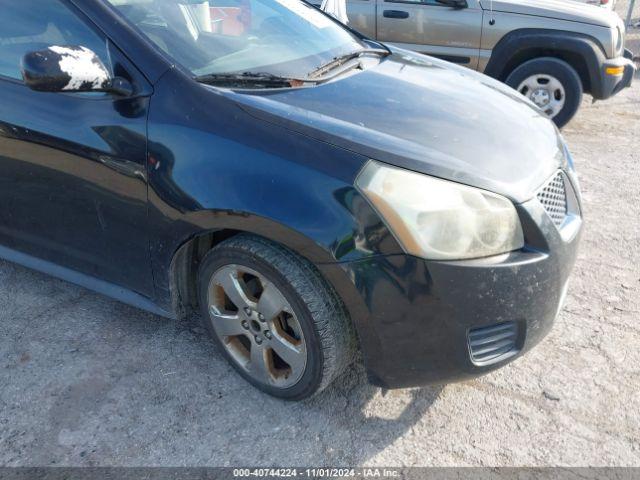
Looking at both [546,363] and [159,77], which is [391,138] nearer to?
[159,77]

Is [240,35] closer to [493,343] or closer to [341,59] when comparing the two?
[341,59]

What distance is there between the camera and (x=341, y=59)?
286cm

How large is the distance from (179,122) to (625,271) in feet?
8.86

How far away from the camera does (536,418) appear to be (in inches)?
93.4

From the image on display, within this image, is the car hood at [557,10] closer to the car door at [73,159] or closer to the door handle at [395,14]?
the door handle at [395,14]

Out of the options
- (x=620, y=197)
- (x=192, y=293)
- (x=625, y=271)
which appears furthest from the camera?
(x=620, y=197)

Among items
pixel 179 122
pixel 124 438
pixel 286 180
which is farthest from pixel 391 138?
pixel 124 438

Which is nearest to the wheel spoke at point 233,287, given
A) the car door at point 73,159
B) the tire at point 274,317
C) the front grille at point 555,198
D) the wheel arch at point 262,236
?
the tire at point 274,317

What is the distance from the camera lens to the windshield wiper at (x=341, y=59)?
263 centimetres

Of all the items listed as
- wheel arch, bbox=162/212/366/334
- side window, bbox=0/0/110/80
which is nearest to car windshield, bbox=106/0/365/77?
side window, bbox=0/0/110/80

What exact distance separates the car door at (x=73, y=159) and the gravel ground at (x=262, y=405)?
391 mm

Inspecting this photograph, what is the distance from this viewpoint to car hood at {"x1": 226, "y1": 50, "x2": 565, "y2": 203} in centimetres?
206

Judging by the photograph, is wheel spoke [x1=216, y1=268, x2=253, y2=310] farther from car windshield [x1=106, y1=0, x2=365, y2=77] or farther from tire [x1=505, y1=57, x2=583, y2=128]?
tire [x1=505, y1=57, x2=583, y2=128]

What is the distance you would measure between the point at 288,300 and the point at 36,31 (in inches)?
64.5
